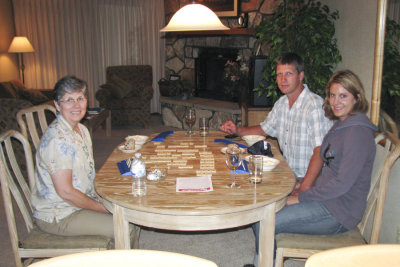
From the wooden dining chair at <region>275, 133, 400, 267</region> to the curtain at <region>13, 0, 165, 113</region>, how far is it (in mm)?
5948

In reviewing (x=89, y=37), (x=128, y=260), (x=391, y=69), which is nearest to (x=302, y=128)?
(x=391, y=69)

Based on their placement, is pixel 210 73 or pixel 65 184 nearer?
pixel 65 184

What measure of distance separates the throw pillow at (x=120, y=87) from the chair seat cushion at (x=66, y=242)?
437 centimetres

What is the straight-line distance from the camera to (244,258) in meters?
2.51

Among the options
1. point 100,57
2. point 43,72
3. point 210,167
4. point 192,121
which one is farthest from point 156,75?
point 210,167

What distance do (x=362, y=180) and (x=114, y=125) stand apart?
500cm

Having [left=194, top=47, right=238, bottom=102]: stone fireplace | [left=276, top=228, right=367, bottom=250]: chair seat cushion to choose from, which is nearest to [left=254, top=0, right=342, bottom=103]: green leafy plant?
[left=276, top=228, right=367, bottom=250]: chair seat cushion

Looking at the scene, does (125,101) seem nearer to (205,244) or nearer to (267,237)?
(205,244)

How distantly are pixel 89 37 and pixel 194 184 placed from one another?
20.0ft

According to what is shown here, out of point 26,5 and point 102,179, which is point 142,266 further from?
point 26,5

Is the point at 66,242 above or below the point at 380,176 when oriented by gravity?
below

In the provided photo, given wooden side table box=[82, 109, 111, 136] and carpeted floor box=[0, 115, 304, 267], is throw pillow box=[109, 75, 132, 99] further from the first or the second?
carpeted floor box=[0, 115, 304, 267]

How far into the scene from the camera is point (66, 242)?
6.05 feet

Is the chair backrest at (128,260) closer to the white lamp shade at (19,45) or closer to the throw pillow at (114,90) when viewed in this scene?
the throw pillow at (114,90)
